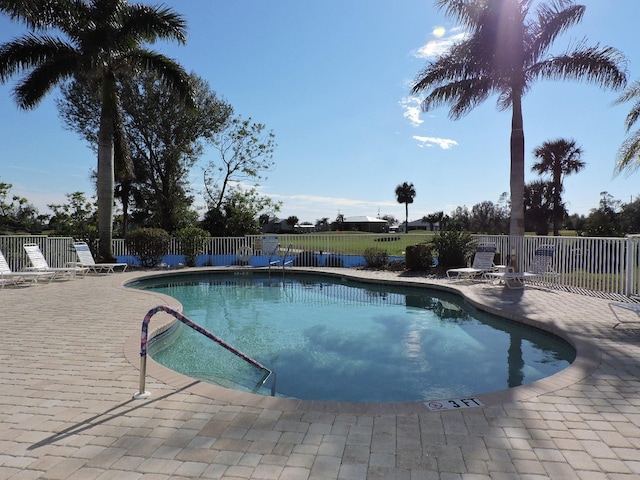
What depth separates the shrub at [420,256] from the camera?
1344cm

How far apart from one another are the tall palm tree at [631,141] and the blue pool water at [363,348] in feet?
27.2

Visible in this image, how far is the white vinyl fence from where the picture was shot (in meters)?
8.67

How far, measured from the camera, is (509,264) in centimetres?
1050

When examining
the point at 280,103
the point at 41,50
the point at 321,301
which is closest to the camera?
the point at 321,301

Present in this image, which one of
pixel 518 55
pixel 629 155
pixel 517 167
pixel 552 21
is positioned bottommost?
pixel 517 167

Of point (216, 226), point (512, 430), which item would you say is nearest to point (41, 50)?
point (216, 226)

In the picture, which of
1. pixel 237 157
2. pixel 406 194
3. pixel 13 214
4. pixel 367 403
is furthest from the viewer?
pixel 406 194

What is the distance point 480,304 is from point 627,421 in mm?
5097

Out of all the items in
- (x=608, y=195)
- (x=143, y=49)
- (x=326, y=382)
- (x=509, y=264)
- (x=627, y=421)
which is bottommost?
(x=326, y=382)

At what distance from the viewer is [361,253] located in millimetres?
16500

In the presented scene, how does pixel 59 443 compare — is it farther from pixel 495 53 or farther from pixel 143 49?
pixel 143 49

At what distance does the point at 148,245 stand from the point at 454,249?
11.1m

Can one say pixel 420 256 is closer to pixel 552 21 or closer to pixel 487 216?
pixel 552 21

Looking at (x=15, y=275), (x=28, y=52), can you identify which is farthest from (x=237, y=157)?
(x=15, y=275)
